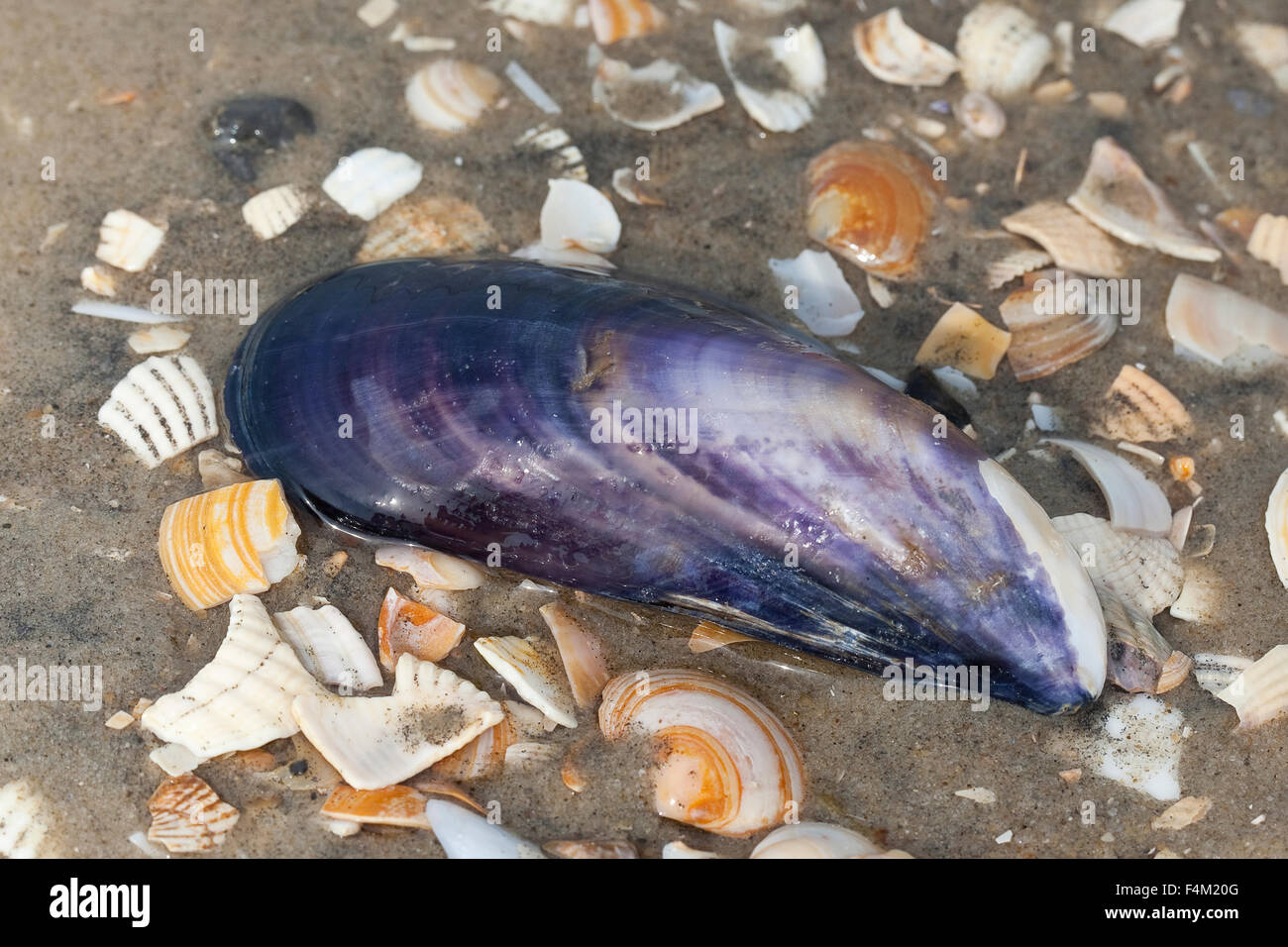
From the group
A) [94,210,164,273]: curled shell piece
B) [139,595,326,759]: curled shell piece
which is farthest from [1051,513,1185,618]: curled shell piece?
[94,210,164,273]: curled shell piece

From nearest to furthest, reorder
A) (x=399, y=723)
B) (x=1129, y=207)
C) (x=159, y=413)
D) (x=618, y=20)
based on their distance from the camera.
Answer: (x=399, y=723) → (x=159, y=413) → (x=1129, y=207) → (x=618, y=20)

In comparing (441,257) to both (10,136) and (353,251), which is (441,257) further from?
(10,136)

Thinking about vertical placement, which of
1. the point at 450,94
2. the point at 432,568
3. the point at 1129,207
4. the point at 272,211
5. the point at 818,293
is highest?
the point at 450,94

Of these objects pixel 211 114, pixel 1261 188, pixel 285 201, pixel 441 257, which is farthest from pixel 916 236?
pixel 211 114

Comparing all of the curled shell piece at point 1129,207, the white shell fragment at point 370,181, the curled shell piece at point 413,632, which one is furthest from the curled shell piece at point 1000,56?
the curled shell piece at point 413,632

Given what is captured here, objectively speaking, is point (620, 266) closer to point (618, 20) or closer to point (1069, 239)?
point (618, 20)

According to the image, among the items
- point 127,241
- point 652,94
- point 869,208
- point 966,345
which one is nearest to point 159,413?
point 127,241

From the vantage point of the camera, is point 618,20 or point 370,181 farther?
point 618,20

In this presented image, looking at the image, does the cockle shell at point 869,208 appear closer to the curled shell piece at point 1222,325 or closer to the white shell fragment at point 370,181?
the curled shell piece at point 1222,325
